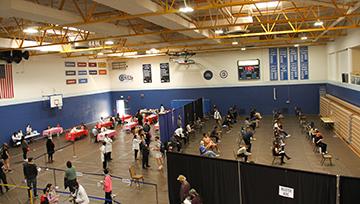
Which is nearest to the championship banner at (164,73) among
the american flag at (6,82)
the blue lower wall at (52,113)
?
the blue lower wall at (52,113)

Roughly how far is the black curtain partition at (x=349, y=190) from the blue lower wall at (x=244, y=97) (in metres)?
21.8

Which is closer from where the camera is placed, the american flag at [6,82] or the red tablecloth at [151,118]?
the american flag at [6,82]

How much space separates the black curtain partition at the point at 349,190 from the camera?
668 centimetres

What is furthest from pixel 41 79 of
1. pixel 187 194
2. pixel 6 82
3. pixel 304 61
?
pixel 304 61

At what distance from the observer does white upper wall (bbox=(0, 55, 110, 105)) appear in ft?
71.7

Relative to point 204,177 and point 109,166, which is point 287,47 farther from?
point 204,177

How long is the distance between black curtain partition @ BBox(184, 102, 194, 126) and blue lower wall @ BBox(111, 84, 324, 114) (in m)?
7.17

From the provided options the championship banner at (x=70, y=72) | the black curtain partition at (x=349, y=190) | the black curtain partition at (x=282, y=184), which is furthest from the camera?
the championship banner at (x=70, y=72)

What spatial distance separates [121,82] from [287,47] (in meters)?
16.5

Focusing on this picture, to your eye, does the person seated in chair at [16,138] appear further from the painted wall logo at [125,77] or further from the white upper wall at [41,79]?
the painted wall logo at [125,77]

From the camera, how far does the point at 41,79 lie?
23781 mm

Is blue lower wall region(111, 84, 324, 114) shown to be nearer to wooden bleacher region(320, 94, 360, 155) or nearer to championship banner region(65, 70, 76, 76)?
wooden bleacher region(320, 94, 360, 155)

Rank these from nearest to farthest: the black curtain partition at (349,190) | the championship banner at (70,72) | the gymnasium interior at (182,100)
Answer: the black curtain partition at (349,190), the gymnasium interior at (182,100), the championship banner at (70,72)

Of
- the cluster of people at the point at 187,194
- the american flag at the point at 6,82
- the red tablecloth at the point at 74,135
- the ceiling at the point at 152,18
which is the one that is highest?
the ceiling at the point at 152,18
